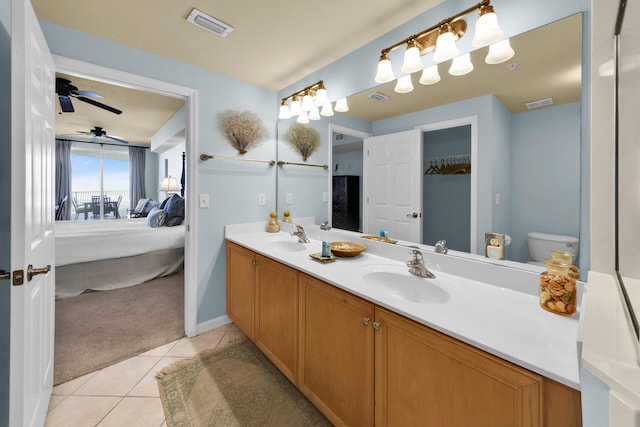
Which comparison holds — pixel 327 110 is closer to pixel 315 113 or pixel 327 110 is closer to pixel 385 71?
pixel 315 113

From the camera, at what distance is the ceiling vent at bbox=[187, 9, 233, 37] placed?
1.54m

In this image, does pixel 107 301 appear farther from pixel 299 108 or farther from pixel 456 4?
pixel 456 4

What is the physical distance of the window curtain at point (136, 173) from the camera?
6.95m

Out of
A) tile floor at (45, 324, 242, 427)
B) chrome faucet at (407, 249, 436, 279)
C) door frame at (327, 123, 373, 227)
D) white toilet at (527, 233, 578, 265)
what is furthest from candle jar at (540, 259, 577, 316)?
tile floor at (45, 324, 242, 427)

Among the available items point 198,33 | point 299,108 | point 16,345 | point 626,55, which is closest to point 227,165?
point 299,108

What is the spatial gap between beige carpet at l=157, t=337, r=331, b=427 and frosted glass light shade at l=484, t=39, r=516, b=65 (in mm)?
1978

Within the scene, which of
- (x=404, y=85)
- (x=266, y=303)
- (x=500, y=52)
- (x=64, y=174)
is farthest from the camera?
(x=64, y=174)

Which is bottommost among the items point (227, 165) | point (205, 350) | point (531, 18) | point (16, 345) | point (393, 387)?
point (205, 350)

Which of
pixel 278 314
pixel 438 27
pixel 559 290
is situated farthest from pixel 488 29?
pixel 278 314

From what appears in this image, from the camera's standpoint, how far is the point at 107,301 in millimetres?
2873

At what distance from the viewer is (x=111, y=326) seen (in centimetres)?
236

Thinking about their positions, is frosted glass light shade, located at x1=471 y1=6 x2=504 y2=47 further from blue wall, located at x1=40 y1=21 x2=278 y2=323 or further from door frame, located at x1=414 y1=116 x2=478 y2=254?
blue wall, located at x1=40 y1=21 x2=278 y2=323

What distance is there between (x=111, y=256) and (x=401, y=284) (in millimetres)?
3528

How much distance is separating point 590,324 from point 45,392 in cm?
220
